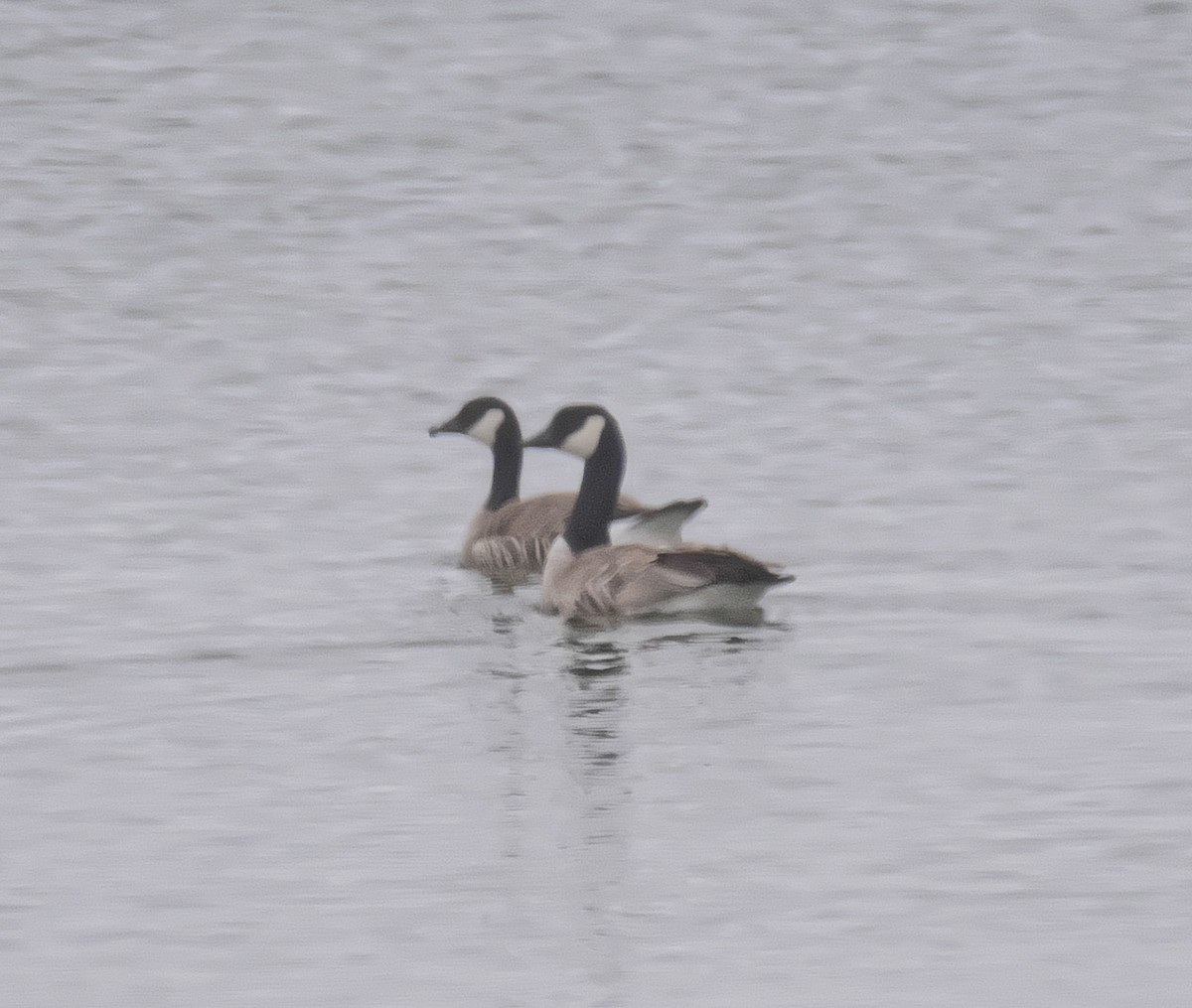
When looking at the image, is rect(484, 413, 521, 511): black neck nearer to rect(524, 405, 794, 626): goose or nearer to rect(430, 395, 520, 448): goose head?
rect(430, 395, 520, 448): goose head

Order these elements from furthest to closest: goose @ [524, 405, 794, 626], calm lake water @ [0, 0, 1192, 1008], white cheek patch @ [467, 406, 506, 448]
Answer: white cheek patch @ [467, 406, 506, 448]
goose @ [524, 405, 794, 626]
calm lake water @ [0, 0, 1192, 1008]

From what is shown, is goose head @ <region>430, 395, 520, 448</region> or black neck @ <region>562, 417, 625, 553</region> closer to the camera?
black neck @ <region>562, 417, 625, 553</region>

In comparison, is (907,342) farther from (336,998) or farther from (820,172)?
(336,998)

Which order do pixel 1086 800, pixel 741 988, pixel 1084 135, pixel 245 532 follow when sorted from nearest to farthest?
pixel 741 988 < pixel 1086 800 < pixel 245 532 < pixel 1084 135

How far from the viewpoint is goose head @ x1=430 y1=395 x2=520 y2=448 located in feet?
54.3

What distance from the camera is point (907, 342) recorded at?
835 inches

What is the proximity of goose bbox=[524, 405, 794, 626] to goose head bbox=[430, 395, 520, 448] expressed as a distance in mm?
2057

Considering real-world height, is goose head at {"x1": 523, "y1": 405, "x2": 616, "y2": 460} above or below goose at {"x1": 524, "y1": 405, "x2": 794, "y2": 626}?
above

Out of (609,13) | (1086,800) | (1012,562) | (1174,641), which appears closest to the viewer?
(1086,800)

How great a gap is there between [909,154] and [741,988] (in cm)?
2477

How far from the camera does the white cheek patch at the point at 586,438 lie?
14.5 metres

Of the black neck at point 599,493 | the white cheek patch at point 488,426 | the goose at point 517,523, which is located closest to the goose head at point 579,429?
the black neck at point 599,493

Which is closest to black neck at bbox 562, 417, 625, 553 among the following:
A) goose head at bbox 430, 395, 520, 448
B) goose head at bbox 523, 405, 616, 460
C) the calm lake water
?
goose head at bbox 523, 405, 616, 460

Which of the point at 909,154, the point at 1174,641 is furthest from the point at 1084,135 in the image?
the point at 1174,641
